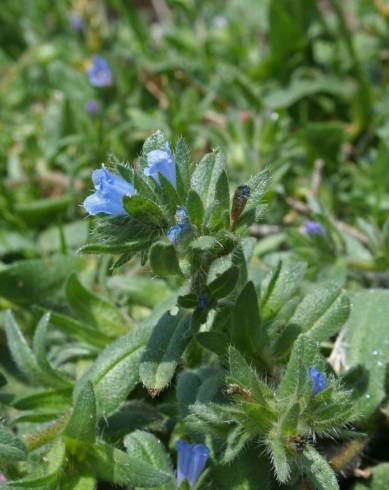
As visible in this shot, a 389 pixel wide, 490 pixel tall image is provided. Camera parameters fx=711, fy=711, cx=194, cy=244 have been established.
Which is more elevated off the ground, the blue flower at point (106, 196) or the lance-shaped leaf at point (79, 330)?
the blue flower at point (106, 196)

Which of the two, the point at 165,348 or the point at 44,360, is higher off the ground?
the point at 44,360

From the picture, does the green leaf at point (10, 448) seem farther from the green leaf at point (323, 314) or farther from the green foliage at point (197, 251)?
the green leaf at point (323, 314)

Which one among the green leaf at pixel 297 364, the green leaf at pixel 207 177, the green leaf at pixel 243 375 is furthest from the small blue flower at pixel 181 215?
the green leaf at pixel 297 364

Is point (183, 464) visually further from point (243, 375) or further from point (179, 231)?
point (179, 231)

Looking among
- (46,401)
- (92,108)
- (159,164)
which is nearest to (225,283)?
(159,164)

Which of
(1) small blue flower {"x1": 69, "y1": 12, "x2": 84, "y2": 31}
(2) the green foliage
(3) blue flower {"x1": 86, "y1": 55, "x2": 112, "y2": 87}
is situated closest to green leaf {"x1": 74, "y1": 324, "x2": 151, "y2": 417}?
(2) the green foliage

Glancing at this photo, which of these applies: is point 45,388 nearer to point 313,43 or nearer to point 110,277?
point 110,277
